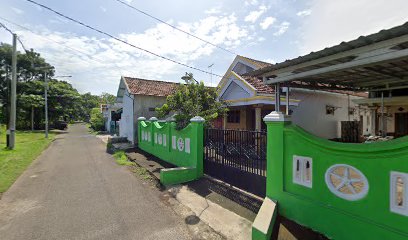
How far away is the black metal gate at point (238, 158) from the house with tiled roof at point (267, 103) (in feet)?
15.4

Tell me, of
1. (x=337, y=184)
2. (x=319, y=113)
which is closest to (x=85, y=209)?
(x=337, y=184)

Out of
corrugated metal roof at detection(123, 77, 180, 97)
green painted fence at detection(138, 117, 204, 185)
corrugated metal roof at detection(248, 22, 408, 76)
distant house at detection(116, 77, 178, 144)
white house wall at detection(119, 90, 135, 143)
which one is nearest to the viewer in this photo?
corrugated metal roof at detection(248, 22, 408, 76)

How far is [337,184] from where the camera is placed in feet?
11.9

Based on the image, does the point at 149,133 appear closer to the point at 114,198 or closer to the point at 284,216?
the point at 114,198

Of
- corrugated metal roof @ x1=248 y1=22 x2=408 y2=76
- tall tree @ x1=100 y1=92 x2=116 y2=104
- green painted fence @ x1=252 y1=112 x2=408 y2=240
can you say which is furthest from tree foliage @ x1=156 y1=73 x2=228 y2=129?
tall tree @ x1=100 y1=92 x2=116 y2=104

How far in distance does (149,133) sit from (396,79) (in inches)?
433

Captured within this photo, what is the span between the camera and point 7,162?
34.2 ft

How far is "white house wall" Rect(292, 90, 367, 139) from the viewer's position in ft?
43.7

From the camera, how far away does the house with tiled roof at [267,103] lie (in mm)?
11898

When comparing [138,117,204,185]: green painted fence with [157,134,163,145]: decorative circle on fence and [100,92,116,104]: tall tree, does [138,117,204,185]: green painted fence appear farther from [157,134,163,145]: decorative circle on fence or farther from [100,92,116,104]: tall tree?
[100,92,116,104]: tall tree

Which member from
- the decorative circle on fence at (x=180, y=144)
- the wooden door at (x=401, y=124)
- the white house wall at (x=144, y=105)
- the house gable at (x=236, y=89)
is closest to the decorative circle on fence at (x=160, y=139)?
the decorative circle on fence at (x=180, y=144)

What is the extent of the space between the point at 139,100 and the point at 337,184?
50.2ft

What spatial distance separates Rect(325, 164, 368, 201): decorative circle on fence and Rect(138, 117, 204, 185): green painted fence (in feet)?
15.2

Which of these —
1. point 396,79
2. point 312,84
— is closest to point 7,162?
point 312,84
